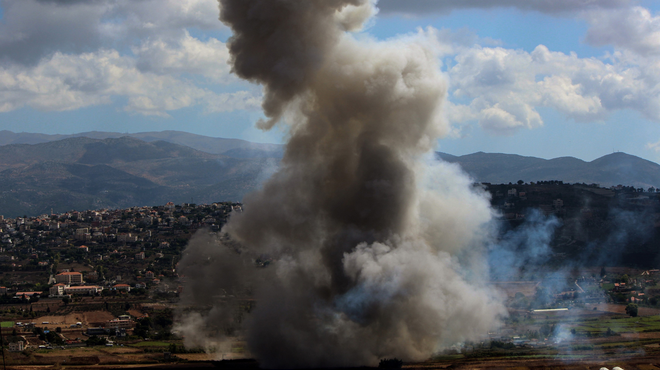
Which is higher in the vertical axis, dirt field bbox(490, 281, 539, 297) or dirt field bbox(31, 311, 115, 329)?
dirt field bbox(490, 281, 539, 297)

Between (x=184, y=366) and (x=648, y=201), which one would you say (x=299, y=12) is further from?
(x=648, y=201)

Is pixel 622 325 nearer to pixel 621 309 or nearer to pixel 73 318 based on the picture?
pixel 621 309

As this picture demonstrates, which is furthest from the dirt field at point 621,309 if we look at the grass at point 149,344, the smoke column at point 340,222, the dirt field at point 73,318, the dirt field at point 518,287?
the dirt field at point 73,318

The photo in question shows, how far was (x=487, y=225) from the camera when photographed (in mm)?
65500

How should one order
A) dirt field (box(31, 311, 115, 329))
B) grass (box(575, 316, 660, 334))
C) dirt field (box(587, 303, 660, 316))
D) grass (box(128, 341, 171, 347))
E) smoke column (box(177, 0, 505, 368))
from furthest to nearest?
dirt field (box(31, 311, 115, 329))
dirt field (box(587, 303, 660, 316))
grass (box(128, 341, 171, 347))
grass (box(575, 316, 660, 334))
smoke column (box(177, 0, 505, 368))

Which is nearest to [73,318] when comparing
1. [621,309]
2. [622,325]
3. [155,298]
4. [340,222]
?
[155,298]

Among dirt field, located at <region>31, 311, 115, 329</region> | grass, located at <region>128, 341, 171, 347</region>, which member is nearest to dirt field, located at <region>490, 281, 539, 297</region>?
grass, located at <region>128, 341, 171, 347</region>

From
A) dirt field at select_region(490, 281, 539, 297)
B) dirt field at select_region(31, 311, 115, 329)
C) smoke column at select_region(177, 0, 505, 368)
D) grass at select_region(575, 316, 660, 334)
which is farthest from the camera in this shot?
dirt field at select_region(31, 311, 115, 329)

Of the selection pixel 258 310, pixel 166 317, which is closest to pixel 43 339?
pixel 166 317

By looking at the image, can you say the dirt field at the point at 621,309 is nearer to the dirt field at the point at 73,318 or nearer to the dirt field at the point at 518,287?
the dirt field at the point at 518,287

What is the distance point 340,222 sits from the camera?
160 feet

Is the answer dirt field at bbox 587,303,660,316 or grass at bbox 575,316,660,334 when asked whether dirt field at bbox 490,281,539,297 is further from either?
grass at bbox 575,316,660,334

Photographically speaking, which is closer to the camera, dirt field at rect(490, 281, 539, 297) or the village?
the village

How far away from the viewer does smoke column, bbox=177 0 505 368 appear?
4591 cm
